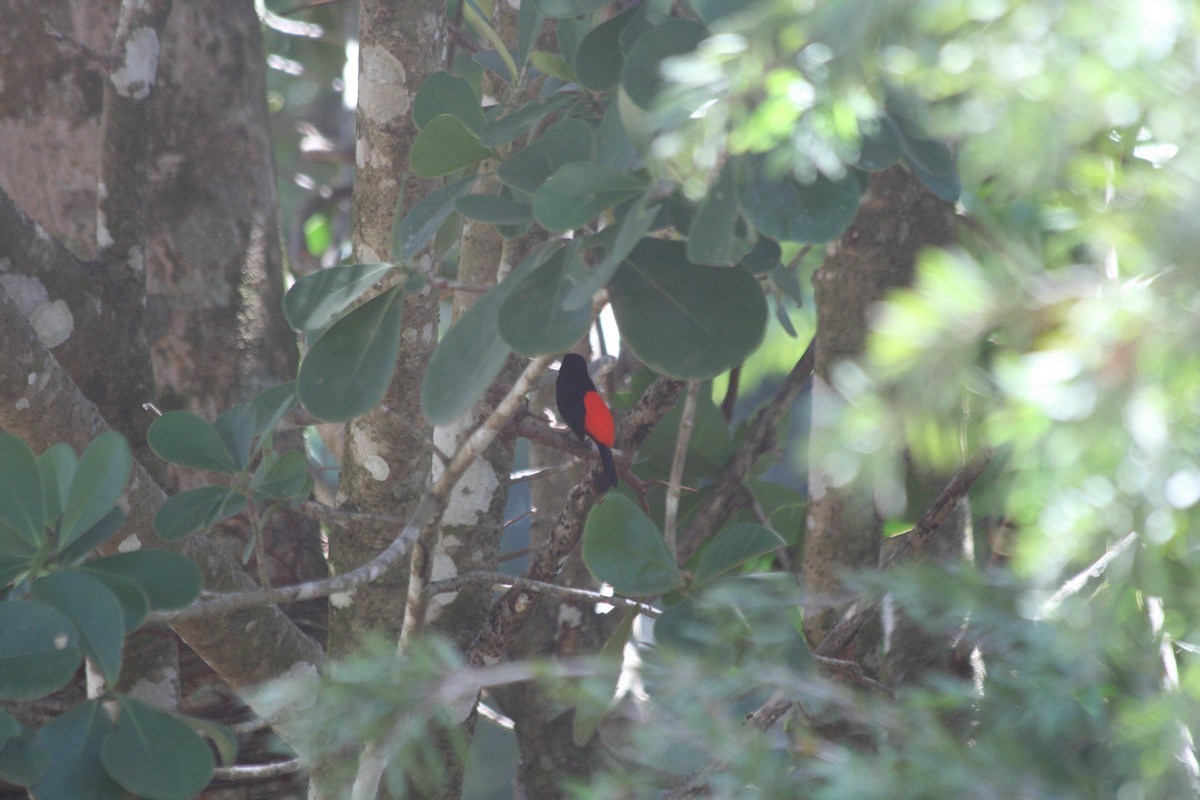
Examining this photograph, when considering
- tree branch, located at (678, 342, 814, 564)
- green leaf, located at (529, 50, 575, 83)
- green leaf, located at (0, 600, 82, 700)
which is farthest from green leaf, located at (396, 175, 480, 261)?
tree branch, located at (678, 342, 814, 564)

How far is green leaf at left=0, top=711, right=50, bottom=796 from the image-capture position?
104cm

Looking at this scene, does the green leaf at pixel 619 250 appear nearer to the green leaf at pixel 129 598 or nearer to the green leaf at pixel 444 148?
the green leaf at pixel 444 148

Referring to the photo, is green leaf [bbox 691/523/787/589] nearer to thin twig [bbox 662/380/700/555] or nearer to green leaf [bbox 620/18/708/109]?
thin twig [bbox 662/380/700/555]

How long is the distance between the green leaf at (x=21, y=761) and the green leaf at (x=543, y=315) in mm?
629

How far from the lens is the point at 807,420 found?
1932mm

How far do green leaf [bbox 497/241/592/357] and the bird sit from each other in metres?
0.69

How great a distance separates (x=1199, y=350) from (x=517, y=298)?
0.69 meters

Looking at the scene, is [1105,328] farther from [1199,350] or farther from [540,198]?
[540,198]

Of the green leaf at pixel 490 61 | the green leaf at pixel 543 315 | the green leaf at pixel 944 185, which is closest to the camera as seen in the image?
the green leaf at pixel 543 315

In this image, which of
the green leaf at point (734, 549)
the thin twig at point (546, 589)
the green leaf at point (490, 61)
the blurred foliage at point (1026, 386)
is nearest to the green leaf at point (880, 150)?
the blurred foliage at point (1026, 386)

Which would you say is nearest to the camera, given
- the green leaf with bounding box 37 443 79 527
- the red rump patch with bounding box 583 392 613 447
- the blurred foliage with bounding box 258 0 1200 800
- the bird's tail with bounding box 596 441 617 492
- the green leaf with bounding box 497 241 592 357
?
the blurred foliage with bounding box 258 0 1200 800

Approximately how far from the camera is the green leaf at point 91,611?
101cm

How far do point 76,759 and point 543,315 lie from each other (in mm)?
681

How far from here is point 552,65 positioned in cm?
118
